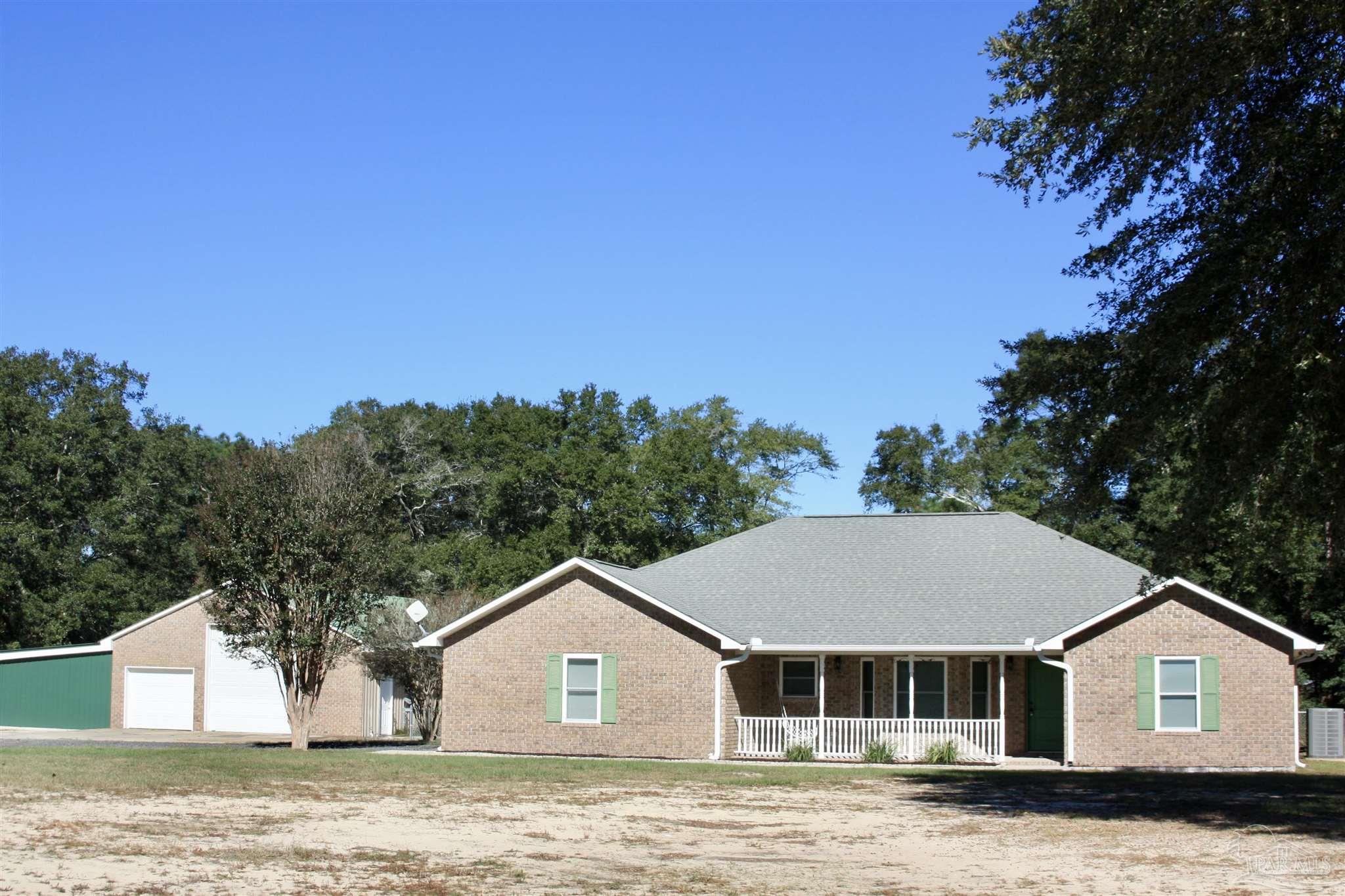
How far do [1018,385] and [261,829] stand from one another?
10.5 m

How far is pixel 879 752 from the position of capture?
29484mm

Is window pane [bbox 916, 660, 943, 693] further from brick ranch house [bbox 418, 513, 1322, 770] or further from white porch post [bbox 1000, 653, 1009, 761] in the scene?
white porch post [bbox 1000, 653, 1009, 761]

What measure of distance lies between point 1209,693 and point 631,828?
1693cm

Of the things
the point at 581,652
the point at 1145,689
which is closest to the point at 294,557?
the point at 581,652

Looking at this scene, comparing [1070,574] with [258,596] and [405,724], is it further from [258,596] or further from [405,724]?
[405,724]

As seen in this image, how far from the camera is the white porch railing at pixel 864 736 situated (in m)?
29.6

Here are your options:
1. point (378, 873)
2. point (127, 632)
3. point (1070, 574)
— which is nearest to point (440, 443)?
point (127, 632)

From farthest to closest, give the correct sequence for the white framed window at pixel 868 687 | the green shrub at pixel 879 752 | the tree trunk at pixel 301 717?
the tree trunk at pixel 301 717
the white framed window at pixel 868 687
the green shrub at pixel 879 752

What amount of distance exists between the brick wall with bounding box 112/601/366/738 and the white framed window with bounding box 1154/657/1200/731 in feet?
78.1

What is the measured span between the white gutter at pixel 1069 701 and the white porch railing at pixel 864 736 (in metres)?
1.33

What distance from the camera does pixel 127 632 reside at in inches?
1811

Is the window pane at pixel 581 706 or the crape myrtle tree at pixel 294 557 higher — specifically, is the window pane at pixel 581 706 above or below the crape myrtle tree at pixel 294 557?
below

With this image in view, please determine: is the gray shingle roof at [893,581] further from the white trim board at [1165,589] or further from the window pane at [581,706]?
the window pane at [581,706]

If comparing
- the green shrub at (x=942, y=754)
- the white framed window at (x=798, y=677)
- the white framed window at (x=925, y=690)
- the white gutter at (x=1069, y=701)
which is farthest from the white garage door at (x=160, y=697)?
the white gutter at (x=1069, y=701)
